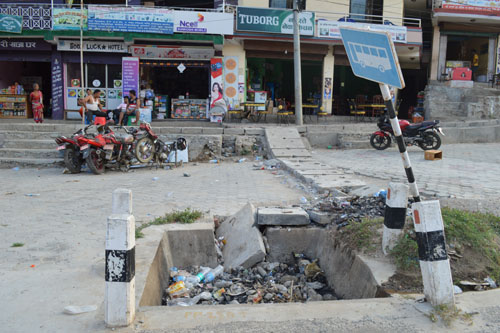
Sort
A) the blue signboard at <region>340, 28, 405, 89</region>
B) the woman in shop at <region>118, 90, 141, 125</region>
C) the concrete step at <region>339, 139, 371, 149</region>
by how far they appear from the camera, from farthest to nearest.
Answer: the woman in shop at <region>118, 90, 141, 125</region>, the concrete step at <region>339, 139, 371, 149</region>, the blue signboard at <region>340, 28, 405, 89</region>

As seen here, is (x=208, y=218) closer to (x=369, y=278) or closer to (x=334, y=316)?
(x=369, y=278)

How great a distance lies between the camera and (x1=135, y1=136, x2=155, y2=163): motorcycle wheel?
1015 cm

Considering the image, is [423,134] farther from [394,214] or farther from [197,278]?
[197,278]

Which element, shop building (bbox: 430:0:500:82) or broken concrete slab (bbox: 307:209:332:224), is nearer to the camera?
broken concrete slab (bbox: 307:209:332:224)

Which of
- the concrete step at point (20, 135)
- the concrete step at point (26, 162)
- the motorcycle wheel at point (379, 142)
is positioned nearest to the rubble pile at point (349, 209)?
the motorcycle wheel at point (379, 142)

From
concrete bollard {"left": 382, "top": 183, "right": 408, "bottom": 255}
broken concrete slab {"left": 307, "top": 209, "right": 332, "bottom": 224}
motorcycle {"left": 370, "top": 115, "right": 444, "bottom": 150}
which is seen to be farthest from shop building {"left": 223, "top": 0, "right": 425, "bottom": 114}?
concrete bollard {"left": 382, "top": 183, "right": 408, "bottom": 255}

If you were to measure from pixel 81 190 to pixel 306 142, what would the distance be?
22.6ft

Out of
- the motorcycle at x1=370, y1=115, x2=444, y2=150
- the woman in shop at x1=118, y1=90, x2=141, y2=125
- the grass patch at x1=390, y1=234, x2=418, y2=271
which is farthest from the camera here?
the woman in shop at x1=118, y1=90, x2=141, y2=125

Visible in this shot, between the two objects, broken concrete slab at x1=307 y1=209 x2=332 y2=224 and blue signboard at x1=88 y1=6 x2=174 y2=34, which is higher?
blue signboard at x1=88 y1=6 x2=174 y2=34

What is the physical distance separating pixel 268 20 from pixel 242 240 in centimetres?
1440

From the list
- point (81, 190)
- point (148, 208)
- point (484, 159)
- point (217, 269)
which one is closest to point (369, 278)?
point (217, 269)

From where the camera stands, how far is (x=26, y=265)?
3863 millimetres

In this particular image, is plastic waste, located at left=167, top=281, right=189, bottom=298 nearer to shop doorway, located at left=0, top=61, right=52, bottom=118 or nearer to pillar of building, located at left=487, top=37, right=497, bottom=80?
shop doorway, located at left=0, top=61, right=52, bottom=118

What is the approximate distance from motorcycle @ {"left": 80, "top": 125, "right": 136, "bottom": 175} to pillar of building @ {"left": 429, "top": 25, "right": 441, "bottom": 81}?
1726 cm
